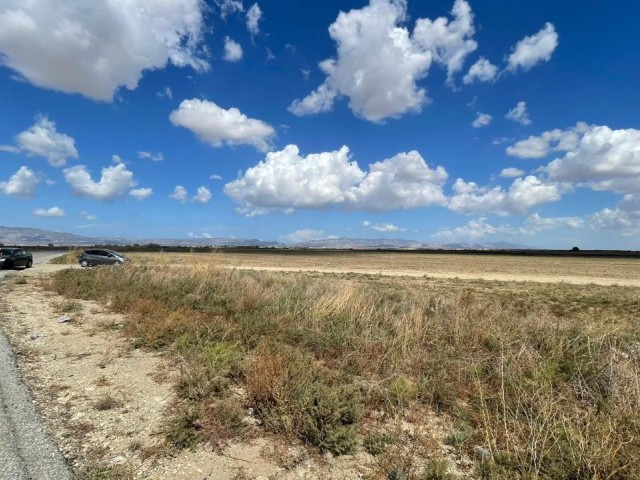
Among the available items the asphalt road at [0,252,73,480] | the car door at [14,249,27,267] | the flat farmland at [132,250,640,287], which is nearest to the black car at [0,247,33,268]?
the car door at [14,249,27,267]

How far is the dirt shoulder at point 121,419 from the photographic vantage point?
4.13 metres

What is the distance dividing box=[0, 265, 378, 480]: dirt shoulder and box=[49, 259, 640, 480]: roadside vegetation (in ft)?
0.87

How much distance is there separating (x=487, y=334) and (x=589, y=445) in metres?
3.79

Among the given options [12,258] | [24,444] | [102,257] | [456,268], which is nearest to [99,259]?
[102,257]

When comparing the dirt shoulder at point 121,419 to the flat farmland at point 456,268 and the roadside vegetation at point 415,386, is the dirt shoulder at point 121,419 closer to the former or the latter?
the roadside vegetation at point 415,386

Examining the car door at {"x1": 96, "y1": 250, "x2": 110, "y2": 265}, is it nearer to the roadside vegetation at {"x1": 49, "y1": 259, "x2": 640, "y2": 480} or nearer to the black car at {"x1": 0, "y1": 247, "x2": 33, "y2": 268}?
the black car at {"x1": 0, "y1": 247, "x2": 33, "y2": 268}

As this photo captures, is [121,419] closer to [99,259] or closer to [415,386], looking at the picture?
[415,386]

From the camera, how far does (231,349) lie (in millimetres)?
7621

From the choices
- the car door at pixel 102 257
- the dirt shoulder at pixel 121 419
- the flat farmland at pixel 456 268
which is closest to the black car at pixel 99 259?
the car door at pixel 102 257

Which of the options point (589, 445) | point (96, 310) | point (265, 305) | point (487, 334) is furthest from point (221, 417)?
point (96, 310)

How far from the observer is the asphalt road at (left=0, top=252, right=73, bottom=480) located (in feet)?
12.5

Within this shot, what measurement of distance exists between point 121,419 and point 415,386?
4.23 meters

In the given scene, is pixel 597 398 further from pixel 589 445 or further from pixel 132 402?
pixel 132 402

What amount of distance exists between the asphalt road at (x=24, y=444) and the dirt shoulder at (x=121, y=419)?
12 cm
